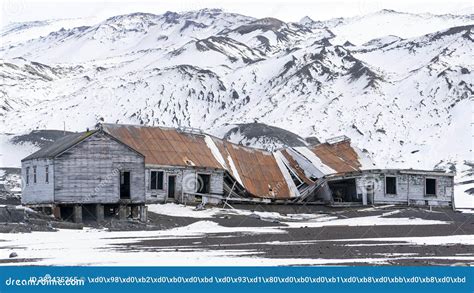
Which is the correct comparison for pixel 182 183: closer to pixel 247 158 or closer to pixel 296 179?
pixel 247 158

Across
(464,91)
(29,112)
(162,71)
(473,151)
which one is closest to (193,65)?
(162,71)

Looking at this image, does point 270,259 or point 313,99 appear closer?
point 270,259

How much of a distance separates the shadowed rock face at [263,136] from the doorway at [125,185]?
64832mm

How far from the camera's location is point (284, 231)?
43656mm

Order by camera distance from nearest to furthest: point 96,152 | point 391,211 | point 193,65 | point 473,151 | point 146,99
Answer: point 96,152 → point 391,211 → point 473,151 → point 146,99 → point 193,65

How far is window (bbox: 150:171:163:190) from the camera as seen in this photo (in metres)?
58.4

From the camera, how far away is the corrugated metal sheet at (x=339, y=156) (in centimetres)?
6919

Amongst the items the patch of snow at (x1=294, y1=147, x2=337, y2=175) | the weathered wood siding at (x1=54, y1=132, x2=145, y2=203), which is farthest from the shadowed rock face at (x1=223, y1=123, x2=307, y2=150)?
the weathered wood siding at (x1=54, y1=132, x2=145, y2=203)

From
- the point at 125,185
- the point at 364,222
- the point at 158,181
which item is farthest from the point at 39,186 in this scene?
the point at 364,222

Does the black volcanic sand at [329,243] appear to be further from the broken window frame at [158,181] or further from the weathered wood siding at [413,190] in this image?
the weathered wood siding at [413,190]

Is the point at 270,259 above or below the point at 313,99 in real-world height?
below

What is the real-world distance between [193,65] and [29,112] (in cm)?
3248

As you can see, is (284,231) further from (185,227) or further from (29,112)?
(29,112)

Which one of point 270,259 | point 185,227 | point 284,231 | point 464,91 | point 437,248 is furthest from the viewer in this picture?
point 464,91
